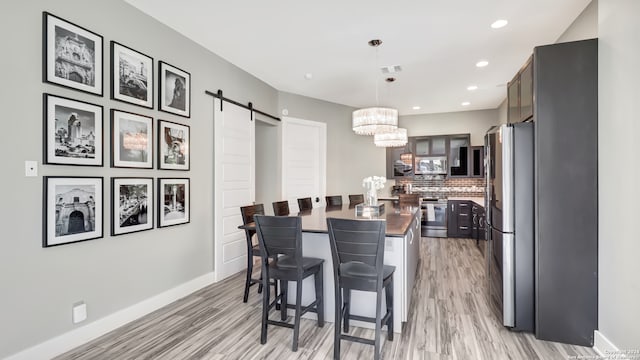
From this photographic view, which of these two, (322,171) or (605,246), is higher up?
(322,171)

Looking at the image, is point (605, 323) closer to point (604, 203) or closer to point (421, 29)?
point (604, 203)

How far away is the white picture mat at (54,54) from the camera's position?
230 centimetres

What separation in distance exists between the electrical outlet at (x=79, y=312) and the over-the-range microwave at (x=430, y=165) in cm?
644

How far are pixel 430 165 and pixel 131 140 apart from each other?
6084mm

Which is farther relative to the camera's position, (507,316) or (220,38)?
(220,38)

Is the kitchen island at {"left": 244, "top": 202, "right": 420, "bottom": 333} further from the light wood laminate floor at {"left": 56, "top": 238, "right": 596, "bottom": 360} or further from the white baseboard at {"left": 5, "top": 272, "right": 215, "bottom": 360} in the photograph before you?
the white baseboard at {"left": 5, "top": 272, "right": 215, "bottom": 360}

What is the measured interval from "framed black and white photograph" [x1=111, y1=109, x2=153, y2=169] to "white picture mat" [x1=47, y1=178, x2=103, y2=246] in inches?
10.5

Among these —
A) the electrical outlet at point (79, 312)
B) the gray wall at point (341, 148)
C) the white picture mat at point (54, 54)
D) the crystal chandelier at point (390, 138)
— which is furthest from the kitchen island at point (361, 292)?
the gray wall at point (341, 148)

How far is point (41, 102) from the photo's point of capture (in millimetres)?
2266

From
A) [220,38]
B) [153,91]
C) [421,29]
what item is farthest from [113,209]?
[421,29]

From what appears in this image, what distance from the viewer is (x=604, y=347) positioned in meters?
2.26

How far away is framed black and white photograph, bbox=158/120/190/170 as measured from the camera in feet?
10.7

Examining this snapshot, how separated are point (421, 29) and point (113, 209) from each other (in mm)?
3520

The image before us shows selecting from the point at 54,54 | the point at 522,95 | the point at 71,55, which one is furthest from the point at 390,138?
the point at 54,54
